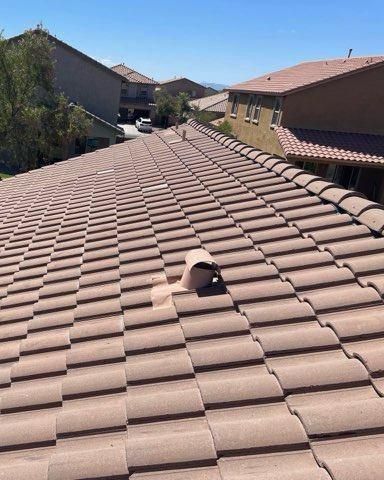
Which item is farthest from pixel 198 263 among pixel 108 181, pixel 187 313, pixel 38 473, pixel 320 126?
pixel 320 126

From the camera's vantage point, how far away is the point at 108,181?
9664mm

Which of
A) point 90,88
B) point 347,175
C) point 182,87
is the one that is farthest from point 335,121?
point 182,87

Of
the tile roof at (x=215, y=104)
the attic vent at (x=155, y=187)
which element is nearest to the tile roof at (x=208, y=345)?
the attic vent at (x=155, y=187)

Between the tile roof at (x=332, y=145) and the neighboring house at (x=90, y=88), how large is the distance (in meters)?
15.2

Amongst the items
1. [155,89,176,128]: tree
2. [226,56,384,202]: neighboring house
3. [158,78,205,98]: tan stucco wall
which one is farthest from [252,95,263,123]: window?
[158,78,205,98]: tan stucco wall

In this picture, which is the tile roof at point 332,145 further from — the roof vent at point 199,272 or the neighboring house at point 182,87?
the neighboring house at point 182,87

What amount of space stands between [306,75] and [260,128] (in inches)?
171

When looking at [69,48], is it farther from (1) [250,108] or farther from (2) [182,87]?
(2) [182,87]

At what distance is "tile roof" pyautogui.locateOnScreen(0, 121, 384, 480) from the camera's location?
2293 mm

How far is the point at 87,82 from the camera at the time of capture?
35.5m

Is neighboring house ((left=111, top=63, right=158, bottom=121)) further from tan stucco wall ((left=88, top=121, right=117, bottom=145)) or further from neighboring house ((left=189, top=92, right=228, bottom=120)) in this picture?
tan stucco wall ((left=88, top=121, right=117, bottom=145))

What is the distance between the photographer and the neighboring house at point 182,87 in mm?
79312

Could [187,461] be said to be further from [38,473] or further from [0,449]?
[0,449]

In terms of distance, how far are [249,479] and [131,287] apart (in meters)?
2.59
